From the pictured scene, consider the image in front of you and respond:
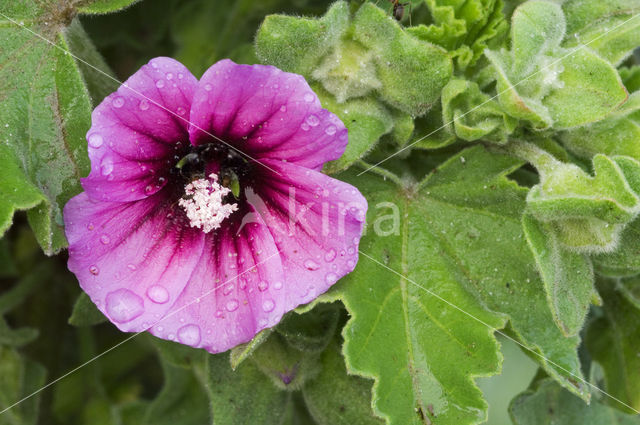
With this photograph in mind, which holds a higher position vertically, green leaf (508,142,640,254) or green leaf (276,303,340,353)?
green leaf (508,142,640,254)

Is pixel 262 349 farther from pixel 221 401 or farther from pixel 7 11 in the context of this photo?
pixel 7 11

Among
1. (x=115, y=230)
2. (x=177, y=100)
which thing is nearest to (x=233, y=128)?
(x=177, y=100)

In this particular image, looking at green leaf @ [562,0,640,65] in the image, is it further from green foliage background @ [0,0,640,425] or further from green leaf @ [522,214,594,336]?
green leaf @ [522,214,594,336]

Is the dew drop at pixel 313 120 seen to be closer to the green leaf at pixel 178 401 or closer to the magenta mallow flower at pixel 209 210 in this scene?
the magenta mallow flower at pixel 209 210

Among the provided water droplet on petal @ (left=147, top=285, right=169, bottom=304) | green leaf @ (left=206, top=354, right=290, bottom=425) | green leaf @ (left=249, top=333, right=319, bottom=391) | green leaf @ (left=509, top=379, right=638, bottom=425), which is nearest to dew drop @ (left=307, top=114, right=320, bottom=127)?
water droplet on petal @ (left=147, top=285, right=169, bottom=304)

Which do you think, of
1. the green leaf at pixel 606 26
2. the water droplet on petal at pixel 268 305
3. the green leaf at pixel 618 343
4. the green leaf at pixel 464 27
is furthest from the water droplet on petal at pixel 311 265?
the green leaf at pixel 618 343
